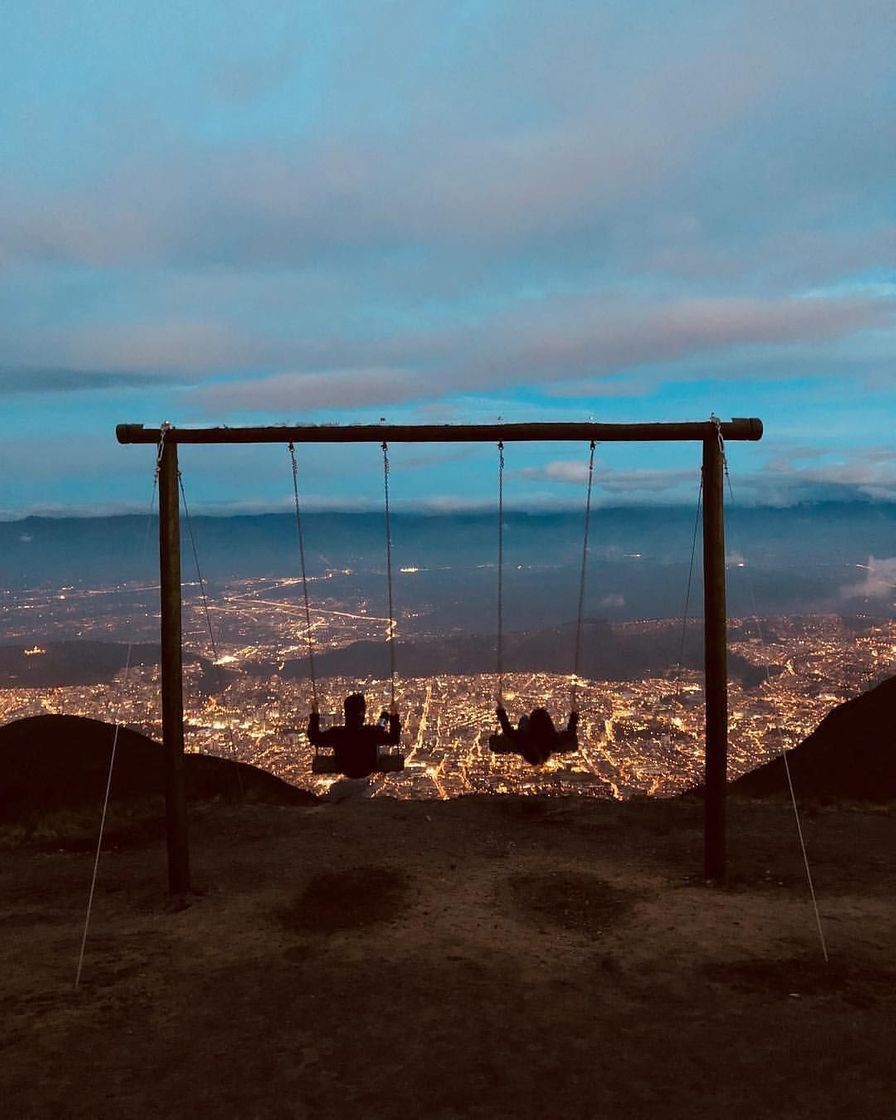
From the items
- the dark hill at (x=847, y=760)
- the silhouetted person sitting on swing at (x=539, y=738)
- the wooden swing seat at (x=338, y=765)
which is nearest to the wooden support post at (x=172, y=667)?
the wooden swing seat at (x=338, y=765)

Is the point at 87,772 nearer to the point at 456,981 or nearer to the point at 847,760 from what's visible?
the point at 456,981

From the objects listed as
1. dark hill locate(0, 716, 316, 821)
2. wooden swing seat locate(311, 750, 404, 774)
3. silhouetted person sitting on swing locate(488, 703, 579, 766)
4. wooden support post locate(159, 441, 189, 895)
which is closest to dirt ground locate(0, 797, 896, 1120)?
wooden support post locate(159, 441, 189, 895)

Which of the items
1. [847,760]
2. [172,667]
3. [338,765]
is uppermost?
[172,667]

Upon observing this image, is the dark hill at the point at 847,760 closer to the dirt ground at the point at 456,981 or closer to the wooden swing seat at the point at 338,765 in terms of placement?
the dirt ground at the point at 456,981

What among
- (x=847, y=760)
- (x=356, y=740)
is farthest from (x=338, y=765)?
(x=847, y=760)

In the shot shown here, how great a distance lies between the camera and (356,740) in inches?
344

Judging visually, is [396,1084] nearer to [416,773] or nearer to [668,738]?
[416,773]

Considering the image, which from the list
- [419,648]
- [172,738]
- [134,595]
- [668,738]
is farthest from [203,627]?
[172,738]

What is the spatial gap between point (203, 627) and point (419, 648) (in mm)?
46470

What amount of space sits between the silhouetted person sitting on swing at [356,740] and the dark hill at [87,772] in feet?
21.1

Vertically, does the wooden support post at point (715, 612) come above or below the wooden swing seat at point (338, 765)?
above

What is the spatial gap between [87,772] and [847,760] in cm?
1555

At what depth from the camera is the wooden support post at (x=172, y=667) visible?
8.40 meters

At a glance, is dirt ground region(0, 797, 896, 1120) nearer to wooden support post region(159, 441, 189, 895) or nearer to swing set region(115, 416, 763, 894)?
wooden support post region(159, 441, 189, 895)
